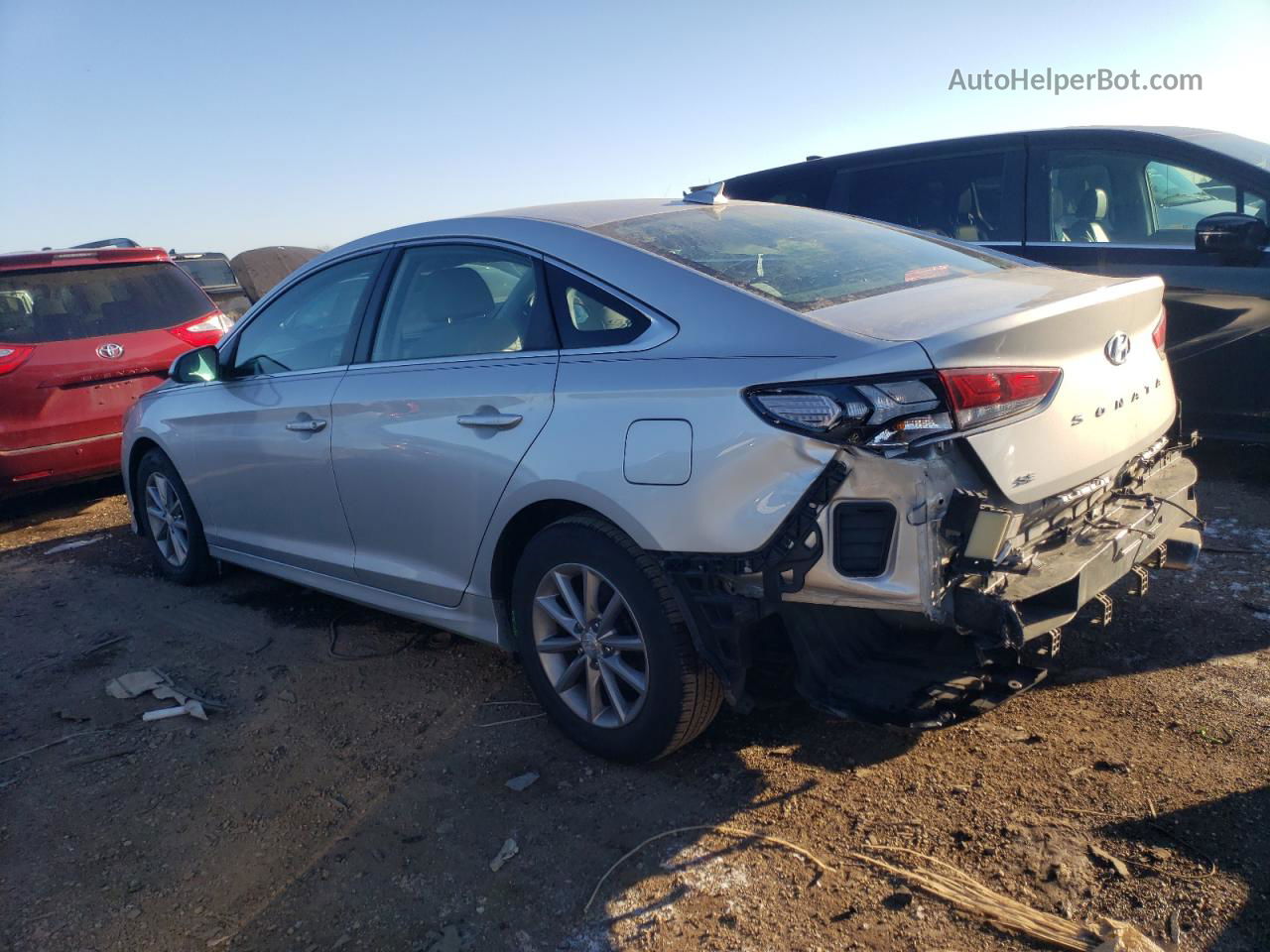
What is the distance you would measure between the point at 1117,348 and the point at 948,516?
0.91 m

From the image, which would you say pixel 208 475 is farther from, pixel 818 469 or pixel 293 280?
pixel 818 469

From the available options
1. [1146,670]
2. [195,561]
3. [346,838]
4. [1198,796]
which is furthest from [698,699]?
[195,561]

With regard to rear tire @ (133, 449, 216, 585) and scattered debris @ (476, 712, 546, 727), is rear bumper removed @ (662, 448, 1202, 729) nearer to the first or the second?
scattered debris @ (476, 712, 546, 727)

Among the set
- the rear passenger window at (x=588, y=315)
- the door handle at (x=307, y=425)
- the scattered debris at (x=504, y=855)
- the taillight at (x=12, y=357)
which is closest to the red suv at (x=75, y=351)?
the taillight at (x=12, y=357)

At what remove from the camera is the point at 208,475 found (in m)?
4.96

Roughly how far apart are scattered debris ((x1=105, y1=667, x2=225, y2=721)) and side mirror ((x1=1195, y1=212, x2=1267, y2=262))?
16.5 feet

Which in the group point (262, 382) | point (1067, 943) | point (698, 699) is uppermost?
point (262, 382)

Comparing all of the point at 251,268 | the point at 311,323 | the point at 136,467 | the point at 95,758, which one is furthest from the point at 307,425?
the point at 251,268

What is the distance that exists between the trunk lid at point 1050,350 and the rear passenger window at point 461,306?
41.9 inches

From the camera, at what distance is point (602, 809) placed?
303 cm

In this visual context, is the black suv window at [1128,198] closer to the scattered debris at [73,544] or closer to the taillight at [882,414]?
the taillight at [882,414]

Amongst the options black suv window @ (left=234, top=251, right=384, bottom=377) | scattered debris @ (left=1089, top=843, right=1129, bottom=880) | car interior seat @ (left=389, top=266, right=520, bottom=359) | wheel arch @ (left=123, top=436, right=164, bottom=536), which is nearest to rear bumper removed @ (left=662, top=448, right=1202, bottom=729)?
scattered debris @ (left=1089, top=843, right=1129, bottom=880)

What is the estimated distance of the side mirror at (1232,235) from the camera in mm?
5020

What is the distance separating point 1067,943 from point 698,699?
111 cm
